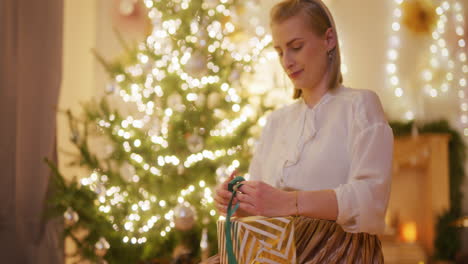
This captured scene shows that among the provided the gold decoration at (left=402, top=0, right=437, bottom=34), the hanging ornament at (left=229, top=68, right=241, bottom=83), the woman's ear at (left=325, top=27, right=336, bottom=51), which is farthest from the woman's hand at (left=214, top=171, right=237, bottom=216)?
the gold decoration at (left=402, top=0, right=437, bottom=34)

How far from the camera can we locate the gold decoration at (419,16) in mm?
5109

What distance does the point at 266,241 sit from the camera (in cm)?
95

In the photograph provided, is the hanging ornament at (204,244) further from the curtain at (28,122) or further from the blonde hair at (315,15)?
the blonde hair at (315,15)

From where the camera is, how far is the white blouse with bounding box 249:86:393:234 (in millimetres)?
1030

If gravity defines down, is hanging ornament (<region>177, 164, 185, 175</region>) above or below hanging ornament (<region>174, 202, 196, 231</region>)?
above

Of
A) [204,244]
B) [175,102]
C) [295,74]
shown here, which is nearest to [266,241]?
[295,74]

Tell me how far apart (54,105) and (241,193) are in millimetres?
1421

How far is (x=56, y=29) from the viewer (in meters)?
2.25

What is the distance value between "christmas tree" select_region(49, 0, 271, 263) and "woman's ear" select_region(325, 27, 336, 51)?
1132 mm

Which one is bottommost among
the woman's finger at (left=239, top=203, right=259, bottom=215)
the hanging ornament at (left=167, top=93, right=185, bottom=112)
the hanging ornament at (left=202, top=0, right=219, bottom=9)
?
the woman's finger at (left=239, top=203, right=259, bottom=215)

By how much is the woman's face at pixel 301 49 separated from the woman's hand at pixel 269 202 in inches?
13.5

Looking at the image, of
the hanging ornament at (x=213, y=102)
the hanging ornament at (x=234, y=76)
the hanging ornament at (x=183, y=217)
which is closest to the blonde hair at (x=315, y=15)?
the hanging ornament at (x=183, y=217)

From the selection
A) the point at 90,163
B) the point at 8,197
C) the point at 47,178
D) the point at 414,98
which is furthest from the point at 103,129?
the point at 414,98

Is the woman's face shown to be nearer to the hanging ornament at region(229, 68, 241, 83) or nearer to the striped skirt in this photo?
the striped skirt
